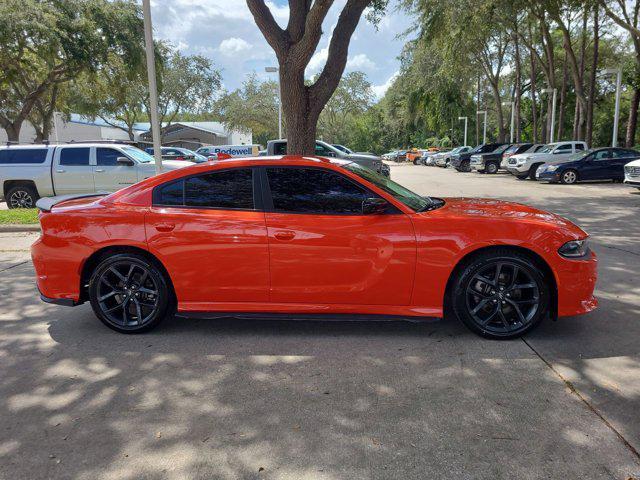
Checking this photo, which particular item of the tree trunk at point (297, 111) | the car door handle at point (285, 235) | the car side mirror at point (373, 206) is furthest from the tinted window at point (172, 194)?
the tree trunk at point (297, 111)

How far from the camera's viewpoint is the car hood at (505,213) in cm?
403

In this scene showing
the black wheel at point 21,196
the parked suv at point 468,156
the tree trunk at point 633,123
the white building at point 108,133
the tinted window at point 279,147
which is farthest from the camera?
the white building at point 108,133

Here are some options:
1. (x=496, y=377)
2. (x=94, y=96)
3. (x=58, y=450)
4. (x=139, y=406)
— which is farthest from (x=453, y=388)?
(x=94, y=96)

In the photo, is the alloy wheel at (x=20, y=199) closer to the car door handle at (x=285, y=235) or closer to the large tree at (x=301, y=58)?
the large tree at (x=301, y=58)

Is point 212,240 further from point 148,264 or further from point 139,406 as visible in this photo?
point 139,406

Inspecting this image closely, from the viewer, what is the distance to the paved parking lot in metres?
2.51

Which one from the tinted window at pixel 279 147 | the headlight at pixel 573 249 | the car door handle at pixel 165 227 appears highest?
the tinted window at pixel 279 147

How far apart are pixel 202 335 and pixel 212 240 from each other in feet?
3.01

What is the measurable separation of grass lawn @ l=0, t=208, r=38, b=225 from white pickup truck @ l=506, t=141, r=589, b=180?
19.4m

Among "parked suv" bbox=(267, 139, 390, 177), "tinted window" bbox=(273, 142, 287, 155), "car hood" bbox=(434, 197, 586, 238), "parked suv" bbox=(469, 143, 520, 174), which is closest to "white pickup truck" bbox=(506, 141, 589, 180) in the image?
"parked suv" bbox=(469, 143, 520, 174)

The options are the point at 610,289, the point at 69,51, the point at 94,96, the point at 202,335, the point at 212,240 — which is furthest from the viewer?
the point at 94,96

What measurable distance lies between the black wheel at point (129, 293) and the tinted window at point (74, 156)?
9.43 m

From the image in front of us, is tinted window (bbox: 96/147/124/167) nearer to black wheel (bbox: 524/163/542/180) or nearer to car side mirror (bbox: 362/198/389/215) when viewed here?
car side mirror (bbox: 362/198/389/215)

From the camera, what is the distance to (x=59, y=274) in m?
4.31
